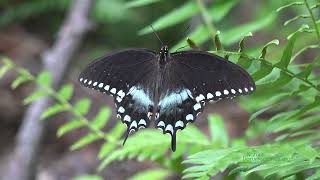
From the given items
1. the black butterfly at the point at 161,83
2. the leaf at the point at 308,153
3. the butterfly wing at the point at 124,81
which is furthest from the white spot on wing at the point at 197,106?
the leaf at the point at 308,153

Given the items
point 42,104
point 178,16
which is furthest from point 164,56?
point 42,104

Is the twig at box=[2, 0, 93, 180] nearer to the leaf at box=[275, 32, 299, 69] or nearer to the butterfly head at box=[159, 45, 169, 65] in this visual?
the butterfly head at box=[159, 45, 169, 65]

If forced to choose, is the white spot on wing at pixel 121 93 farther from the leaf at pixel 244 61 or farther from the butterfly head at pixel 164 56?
the leaf at pixel 244 61

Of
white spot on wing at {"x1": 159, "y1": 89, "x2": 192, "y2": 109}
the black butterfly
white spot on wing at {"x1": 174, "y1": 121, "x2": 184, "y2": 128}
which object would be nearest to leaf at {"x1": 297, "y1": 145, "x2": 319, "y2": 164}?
the black butterfly

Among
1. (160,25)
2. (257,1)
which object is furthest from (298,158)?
(257,1)

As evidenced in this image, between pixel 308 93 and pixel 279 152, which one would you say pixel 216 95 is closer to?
pixel 308 93
